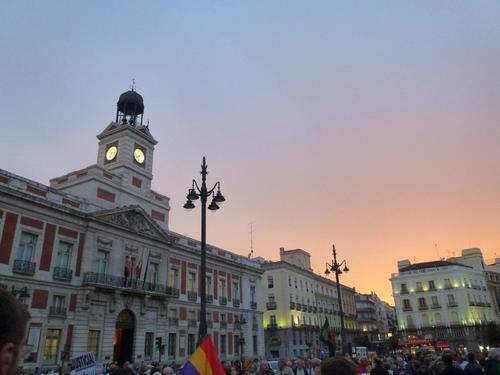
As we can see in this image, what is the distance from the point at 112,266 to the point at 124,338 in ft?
19.6

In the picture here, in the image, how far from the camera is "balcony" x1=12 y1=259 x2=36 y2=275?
984 inches

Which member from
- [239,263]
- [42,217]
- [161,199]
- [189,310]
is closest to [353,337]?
[239,263]

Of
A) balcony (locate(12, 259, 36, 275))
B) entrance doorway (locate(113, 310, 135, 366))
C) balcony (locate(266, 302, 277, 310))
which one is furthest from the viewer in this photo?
balcony (locate(266, 302, 277, 310))

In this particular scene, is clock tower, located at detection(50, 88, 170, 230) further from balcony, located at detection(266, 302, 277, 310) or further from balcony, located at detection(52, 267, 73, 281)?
balcony, located at detection(266, 302, 277, 310)

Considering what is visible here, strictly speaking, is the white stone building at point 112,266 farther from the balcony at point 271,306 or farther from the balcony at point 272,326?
the balcony at point 271,306

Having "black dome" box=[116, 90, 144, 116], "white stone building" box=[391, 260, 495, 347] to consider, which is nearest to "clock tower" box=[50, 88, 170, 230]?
"black dome" box=[116, 90, 144, 116]

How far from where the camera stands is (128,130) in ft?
124

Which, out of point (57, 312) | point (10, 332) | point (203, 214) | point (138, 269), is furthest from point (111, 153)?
point (10, 332)

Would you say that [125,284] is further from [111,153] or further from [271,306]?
[271,306]

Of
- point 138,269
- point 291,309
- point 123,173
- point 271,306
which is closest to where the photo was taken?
point 138,269

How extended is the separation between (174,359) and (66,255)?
1345 centimetres

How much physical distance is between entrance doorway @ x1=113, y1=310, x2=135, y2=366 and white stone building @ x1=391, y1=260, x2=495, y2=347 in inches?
1863

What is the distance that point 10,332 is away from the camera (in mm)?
1638

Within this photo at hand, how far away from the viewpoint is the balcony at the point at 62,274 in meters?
27.2
